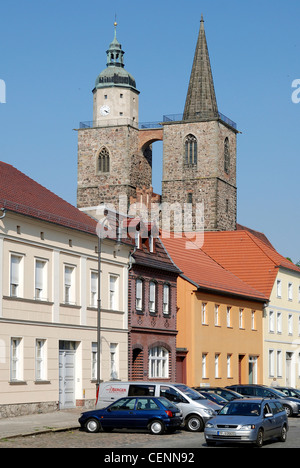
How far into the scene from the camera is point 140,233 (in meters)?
49.9

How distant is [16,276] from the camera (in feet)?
127

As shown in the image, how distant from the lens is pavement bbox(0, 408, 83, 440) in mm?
31077

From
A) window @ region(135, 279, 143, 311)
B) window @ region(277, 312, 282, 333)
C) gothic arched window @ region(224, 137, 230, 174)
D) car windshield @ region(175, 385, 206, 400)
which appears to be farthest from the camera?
gothic arched window @ region(224, 137, 230, 174)

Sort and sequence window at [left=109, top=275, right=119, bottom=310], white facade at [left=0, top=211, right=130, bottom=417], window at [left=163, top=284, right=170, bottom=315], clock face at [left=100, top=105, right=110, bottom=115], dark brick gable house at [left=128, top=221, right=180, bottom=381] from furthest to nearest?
1. clock face at [left=100, top=105, right=110, bottom=115]
2. window at [left=163, top=284, right=170, bottom=315]
3. dark brick gable house at [left=128, top=221, right=180, bottom=381]
4. window at [left=109, top=275, right=119, bottom=310]
5. white facade at [left=0, top=211, right=130, bottom=417]

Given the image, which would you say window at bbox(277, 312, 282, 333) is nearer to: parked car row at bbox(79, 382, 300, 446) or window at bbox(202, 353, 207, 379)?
window at bbox(202, 353, 207, 379)

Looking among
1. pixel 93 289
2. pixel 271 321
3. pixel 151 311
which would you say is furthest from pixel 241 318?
pixel 93 289

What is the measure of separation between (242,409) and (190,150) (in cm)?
8913

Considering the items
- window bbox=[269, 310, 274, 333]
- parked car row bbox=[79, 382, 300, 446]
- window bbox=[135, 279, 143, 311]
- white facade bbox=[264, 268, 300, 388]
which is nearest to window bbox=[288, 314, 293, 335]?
white facade bbox=[264, 268, 300, 388]

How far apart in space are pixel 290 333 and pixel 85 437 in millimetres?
44576

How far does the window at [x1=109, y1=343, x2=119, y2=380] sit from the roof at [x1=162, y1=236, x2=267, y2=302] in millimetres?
9260

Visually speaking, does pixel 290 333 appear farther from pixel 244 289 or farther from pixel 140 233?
pixel 140 233

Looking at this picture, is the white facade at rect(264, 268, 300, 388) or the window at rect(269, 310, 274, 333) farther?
the window at rect(269, 310, 274, 333)

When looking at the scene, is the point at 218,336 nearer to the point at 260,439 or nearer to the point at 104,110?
the point at 260,439

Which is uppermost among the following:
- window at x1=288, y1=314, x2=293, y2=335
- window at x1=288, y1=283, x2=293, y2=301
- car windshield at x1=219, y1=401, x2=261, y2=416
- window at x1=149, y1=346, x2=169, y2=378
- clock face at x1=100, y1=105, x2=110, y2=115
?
clock face at x1=100, y1=105, x2=110, y2=115
